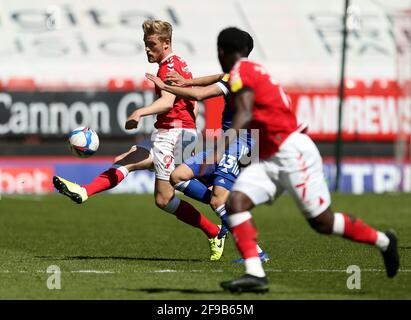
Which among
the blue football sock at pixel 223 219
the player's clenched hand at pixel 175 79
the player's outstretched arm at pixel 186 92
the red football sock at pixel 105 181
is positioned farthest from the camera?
the red football sock at pixel 105 181

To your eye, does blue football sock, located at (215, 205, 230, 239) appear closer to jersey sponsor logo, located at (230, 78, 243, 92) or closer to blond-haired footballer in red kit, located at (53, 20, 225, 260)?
blond-haired footballer in red kit, located at (53, 20, 225, 260)

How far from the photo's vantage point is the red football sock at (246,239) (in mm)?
9320

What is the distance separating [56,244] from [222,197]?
3258 millimetres

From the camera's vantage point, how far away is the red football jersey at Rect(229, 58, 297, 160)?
951 centimetres

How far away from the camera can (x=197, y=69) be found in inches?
1281

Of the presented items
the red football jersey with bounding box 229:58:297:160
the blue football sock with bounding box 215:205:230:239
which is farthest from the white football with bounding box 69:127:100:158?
the red football jersey with bounding box 229:58:297:160

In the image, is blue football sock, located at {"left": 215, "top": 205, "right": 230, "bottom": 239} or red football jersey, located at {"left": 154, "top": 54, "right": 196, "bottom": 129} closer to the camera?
blue football sock, located at {"left": 215, "top": 205, "right": 230, "bottom": 239}

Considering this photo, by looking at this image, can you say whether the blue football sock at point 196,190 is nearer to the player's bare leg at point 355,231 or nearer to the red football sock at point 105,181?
the red football sock at point 105,181

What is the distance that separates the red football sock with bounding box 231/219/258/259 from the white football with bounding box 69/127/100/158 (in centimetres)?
447

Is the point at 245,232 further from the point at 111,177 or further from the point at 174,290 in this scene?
the point at 111,177

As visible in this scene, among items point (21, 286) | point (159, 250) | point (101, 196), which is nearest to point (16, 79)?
point (101, 196)

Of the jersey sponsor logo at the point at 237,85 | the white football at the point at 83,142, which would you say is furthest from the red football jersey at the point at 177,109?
the jersey sponsor logo at the point at 237,85

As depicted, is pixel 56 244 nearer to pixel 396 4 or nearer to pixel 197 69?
pixel 197 69

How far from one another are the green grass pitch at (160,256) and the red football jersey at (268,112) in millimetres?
1271
